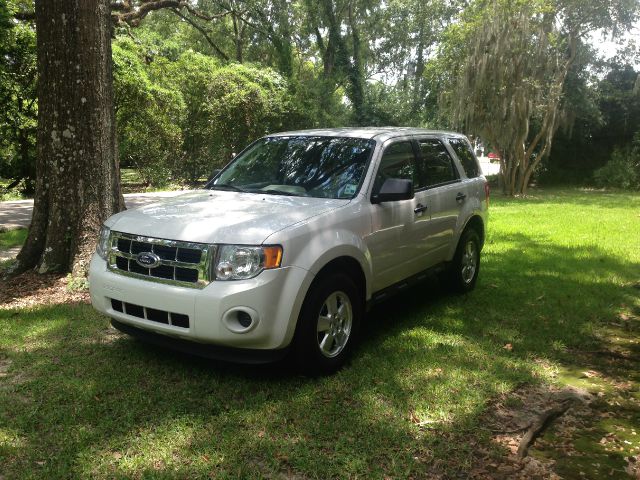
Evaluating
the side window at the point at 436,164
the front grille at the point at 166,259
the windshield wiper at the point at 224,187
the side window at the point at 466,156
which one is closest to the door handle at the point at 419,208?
the side window at the point at 436,164

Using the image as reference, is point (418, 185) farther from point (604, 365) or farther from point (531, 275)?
point (531, 275)

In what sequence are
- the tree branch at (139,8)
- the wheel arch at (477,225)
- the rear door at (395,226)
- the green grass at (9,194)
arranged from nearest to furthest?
the rear door at (395,226) < the wheel arch at (477,225) < the tree branch at (139,8) < the green grass at (9,194)

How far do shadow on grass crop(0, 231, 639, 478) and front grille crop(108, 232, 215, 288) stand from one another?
0.80 m

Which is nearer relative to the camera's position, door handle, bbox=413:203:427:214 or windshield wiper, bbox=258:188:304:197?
windshield wiper, bbox=258:188:304:197

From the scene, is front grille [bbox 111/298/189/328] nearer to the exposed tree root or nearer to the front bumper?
the front bumper

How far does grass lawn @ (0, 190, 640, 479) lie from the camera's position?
3.10 m

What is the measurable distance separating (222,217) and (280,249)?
21.9 inches

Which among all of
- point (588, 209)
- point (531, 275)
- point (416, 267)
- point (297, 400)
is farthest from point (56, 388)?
point (588, 209)

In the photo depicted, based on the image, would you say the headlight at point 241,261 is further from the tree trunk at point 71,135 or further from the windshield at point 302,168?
the tree trunk at point 71,135

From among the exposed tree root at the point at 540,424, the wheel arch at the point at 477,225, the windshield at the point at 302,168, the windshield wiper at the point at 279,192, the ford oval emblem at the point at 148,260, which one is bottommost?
the exposed tree root at the point at 540,424

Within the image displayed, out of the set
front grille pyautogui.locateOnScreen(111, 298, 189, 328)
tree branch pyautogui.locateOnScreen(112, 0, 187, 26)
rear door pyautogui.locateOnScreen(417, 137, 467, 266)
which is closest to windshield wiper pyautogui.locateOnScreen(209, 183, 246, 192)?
front grille pyautogui.locateOnScreen(111, 298, 189, 328)

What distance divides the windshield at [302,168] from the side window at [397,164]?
0.53ft

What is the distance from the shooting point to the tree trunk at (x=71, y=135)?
609 centimetres

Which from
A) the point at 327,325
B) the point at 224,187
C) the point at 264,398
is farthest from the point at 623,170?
the point at 264,398
